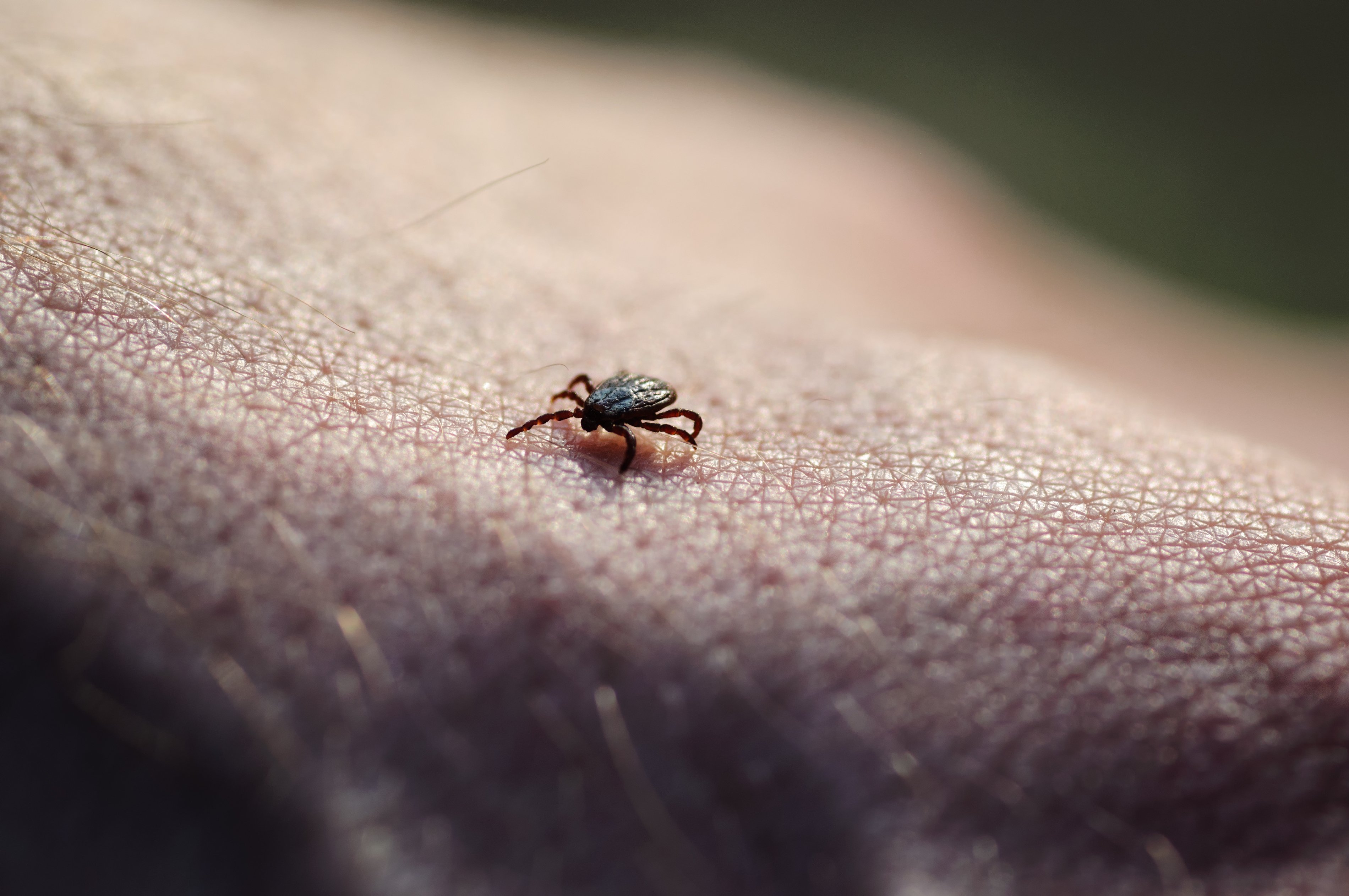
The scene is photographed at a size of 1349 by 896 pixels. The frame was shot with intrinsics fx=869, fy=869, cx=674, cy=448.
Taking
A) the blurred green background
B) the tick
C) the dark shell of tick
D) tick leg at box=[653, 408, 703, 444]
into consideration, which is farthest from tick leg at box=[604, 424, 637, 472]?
the blurred green background

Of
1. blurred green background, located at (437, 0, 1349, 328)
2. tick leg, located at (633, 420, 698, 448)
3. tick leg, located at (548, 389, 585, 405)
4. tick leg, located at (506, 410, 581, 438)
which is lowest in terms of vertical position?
tick leg, located at (548, 389, 585, 405)

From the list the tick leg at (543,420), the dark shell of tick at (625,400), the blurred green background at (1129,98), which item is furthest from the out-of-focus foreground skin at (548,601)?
the blurred green background at (1129,98)

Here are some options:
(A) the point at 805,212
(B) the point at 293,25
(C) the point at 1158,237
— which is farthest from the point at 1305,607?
(C) the point at 1158,237

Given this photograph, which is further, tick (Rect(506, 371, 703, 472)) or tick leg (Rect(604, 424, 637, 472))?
tick (Rect(506, 371, 703, 472))

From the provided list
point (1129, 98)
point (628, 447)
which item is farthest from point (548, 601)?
point (1129, 98)

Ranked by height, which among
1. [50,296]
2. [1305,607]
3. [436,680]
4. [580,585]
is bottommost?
[436,680]

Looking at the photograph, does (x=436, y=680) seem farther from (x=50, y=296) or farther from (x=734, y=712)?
(x=50, y=296)

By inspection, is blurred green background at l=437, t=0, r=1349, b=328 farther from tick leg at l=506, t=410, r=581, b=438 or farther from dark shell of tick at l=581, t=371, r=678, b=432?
tick leg at l=506, t=410, r=581, b=438
